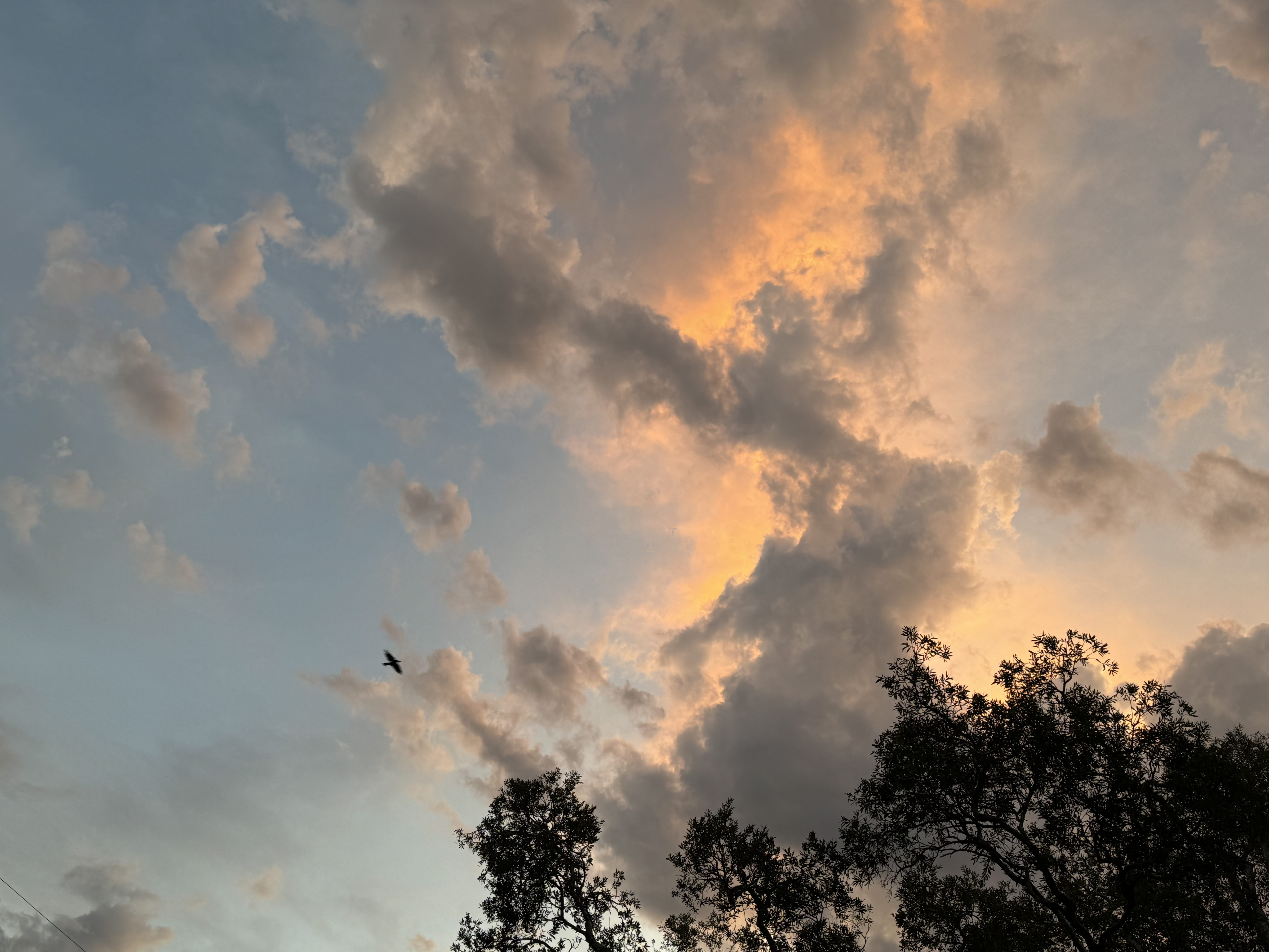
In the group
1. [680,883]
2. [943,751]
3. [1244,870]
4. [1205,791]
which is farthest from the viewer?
[680,883]

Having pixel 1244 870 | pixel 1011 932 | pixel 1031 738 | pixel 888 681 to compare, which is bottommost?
pixel 1011 932

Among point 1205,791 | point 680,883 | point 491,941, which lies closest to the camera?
point 1205,791

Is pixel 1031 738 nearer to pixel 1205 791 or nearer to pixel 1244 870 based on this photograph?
pixel 1205 791

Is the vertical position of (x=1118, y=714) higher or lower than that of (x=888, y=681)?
lower

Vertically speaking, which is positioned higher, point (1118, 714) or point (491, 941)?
point (1118, 714)

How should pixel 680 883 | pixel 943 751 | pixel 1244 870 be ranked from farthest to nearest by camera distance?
pixel 680 883, pixel 1244 870, pixel 943 751

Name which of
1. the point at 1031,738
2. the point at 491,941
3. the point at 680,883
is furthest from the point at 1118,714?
the point at 491,941

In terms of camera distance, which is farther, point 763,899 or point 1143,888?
point 763,899

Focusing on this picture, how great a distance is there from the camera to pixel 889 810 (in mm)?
28109

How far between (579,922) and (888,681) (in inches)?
975

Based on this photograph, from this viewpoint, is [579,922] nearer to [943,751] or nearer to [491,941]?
[491,941]

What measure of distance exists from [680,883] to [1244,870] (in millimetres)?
29024

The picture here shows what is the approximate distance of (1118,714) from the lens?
25.3 m

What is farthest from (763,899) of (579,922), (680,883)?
(579,922)
